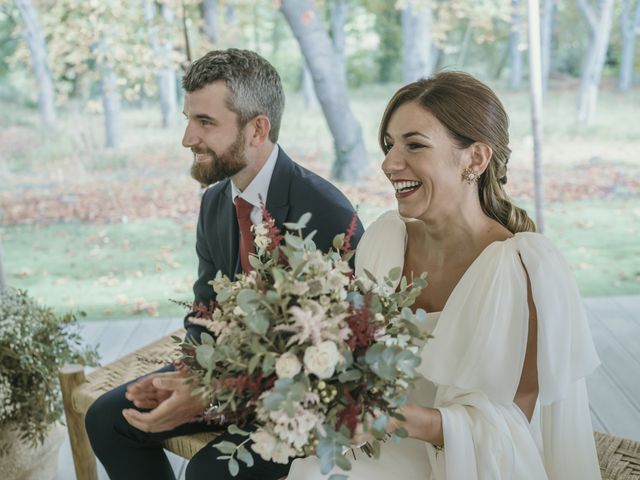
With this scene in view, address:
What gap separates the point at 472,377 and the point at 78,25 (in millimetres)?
4831

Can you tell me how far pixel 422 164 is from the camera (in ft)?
5.85

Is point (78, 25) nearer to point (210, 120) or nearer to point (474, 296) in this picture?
point (210, 120)

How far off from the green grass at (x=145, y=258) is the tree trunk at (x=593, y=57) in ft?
2.66

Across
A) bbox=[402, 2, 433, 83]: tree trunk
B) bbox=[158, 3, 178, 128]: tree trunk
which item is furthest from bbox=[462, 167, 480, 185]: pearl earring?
bbox=[158, 3, 178, 128]: tree trunk

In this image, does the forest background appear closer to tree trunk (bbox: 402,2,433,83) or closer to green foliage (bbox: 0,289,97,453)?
tree trunk (bbox: 402,2,433,83)

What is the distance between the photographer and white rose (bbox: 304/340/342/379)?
49.2 inches

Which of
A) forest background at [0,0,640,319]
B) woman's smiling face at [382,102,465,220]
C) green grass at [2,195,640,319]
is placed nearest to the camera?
woman's smiling face at [382,102,465,220]

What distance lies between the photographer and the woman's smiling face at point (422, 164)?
1.78 meters

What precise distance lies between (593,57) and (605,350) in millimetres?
3093

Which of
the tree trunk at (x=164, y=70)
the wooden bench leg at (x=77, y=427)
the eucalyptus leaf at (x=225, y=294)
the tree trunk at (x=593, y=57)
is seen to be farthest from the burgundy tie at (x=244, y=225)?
the tree trunk at (x=593, y=57)

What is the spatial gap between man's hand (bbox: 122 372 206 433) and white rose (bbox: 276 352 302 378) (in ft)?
1.96

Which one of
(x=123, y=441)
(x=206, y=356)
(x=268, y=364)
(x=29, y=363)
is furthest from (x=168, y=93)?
(x=268, y=364)

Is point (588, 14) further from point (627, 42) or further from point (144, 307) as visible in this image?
point (144, 307)

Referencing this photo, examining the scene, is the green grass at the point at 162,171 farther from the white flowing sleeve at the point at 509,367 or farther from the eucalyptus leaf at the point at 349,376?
the eucalyptus leaf at the point at 349,376
